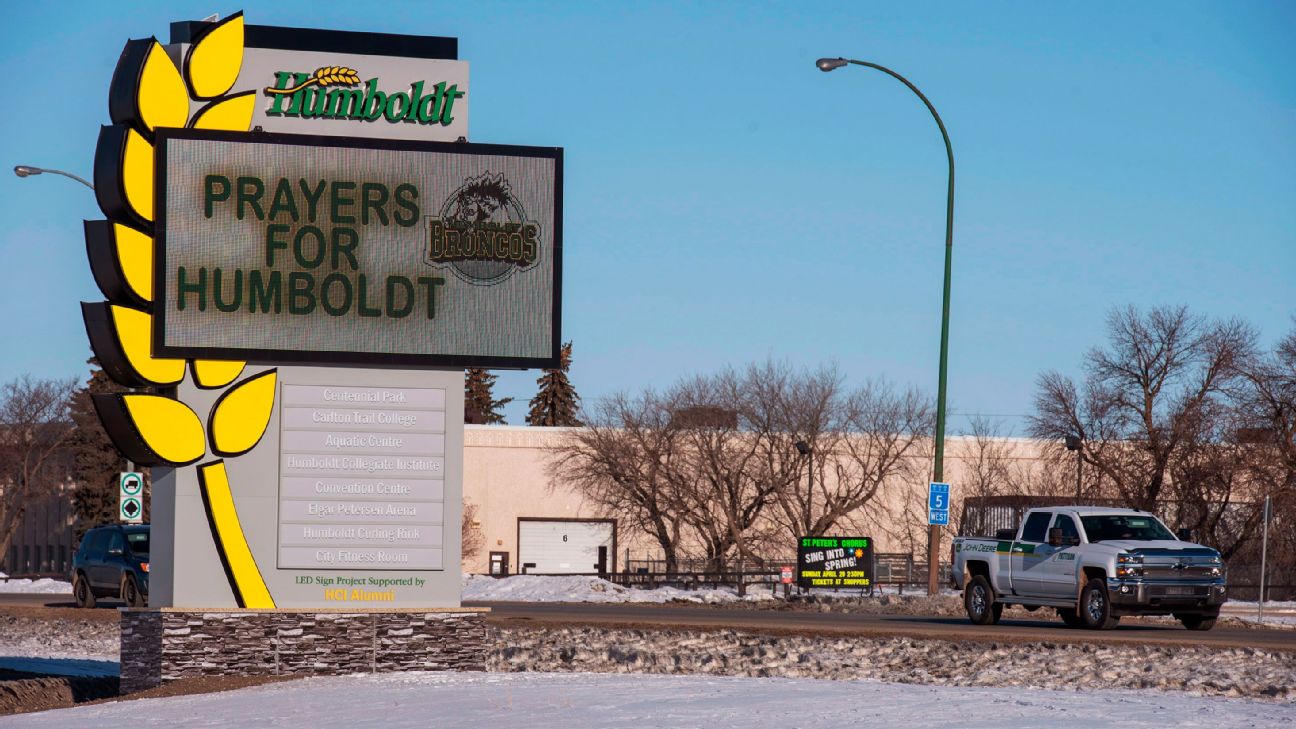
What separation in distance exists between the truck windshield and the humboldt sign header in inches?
501

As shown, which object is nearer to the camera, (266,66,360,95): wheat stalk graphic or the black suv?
(266,66,360,95): wheat stalk graphic

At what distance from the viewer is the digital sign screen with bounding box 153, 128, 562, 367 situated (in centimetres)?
1753

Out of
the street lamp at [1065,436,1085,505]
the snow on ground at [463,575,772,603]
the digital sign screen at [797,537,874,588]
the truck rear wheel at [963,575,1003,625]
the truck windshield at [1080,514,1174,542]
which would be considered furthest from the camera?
the street lamp at [1065,436,1085,505]

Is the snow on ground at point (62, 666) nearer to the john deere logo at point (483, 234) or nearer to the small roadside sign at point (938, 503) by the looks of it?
the john deere logo at point (483, 234)

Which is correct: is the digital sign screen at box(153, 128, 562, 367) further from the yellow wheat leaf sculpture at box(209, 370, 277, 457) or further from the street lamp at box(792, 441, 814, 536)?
the street lamp at box(792, 441, 814, 536)

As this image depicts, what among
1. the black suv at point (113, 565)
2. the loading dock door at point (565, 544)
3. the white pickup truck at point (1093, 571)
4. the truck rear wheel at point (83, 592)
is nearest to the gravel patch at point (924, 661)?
the white pickup truck at point (1093, 571)

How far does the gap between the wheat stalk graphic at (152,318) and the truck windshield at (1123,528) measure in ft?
44.9

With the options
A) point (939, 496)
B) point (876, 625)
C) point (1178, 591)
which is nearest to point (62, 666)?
point (876, 625)

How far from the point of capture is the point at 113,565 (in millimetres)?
31125

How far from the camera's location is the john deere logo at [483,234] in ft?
59.7

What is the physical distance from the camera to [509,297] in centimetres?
1833

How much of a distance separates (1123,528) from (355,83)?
563 inches

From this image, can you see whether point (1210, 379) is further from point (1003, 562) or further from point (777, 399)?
point (1003, 562)

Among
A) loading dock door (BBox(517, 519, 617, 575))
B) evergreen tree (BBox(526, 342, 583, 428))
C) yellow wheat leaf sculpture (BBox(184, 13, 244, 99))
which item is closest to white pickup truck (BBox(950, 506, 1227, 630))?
yellow wheat leaf sculpture (BBox(184, 13, 244, 99))
